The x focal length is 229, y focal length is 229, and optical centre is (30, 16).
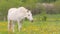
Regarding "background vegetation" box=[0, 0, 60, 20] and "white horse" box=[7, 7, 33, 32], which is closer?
"white horse" box=[7, 7, 33, 32]

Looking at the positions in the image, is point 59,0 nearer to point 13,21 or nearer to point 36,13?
point 36,13

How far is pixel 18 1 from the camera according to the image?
3891 cm

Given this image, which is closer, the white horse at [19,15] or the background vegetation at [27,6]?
the white horse at [19,15]

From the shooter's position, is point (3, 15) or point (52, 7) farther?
point (52, 7)

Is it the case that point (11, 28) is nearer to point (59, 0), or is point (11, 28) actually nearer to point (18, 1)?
point (18, 1)

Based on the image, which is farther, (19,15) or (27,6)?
(27,6)

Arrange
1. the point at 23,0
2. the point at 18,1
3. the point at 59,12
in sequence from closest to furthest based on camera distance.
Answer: the point at 18,1
the point at 23,0
the point at 59,12

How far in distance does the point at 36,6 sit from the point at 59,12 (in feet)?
22.5

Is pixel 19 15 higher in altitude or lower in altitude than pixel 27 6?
lower

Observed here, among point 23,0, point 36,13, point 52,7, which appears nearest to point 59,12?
point 52,7

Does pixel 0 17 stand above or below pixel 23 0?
below

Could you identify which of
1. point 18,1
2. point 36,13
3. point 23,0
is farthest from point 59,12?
point 18,1

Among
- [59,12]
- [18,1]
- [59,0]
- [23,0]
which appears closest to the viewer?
[18,1]

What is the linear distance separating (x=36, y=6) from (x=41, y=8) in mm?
1300
